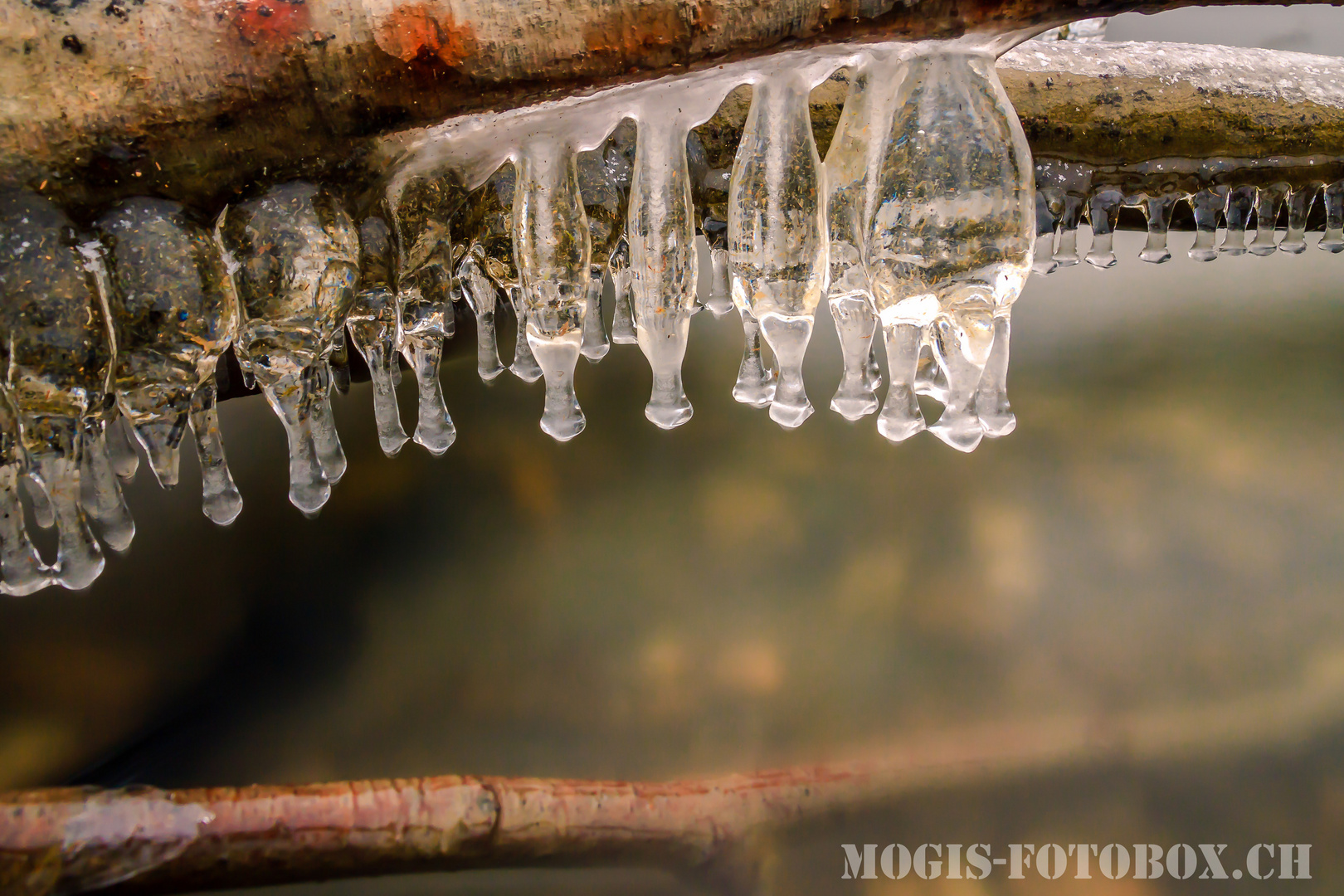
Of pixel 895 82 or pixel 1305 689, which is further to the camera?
pixel 1305 689

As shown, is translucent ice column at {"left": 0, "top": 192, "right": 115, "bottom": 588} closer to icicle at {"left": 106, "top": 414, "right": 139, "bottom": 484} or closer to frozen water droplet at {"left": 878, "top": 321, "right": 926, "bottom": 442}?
icicle at {"left": 106, "top": 414, "right": 139, "bottom": 484}

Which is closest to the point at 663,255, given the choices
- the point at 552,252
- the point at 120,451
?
the point at 552,252

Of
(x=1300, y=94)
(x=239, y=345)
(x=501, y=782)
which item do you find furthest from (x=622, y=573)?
(x=1300, y=94)

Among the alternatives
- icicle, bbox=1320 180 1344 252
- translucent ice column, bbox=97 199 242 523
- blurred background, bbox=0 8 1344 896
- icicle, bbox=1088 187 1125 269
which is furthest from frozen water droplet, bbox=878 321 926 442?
blurred background, bbox=0 8 1344 896

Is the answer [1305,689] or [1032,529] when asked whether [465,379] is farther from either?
[1305,689]

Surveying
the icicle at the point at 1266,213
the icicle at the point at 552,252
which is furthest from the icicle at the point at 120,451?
the icicle at the point at 1266,213

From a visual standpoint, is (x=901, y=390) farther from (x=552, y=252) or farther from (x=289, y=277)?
(x=289, y=277)
